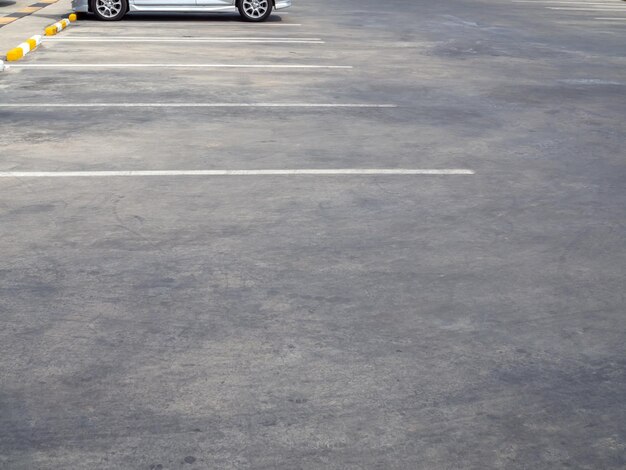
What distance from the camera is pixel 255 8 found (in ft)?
68.9

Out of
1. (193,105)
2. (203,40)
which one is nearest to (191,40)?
(203,40)

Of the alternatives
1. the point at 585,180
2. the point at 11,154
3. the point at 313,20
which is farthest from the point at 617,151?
the point at 313,20

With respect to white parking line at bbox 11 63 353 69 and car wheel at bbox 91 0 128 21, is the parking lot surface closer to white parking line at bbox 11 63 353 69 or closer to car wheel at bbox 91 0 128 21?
white parking line at bbox 11 63 353 69

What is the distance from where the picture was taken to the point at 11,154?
885 centimetres

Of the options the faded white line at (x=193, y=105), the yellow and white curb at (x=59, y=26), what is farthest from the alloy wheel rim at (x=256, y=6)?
the faded white line at (x=193, y=105)

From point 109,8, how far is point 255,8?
9.76 feet

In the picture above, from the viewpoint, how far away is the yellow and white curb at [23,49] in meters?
14.6

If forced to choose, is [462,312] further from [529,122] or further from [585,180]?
[529,122]

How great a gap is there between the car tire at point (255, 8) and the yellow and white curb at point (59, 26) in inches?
134

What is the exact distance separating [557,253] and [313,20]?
52.3ft

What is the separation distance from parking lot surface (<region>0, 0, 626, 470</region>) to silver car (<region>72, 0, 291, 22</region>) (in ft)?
25.5

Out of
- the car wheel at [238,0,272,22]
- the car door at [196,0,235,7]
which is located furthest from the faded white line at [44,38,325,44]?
the car wheel at [238,0,272,22]

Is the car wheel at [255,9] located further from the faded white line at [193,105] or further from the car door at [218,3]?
the faded white line at [193,105]

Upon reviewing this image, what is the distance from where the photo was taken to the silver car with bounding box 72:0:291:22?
20281 millimetres
